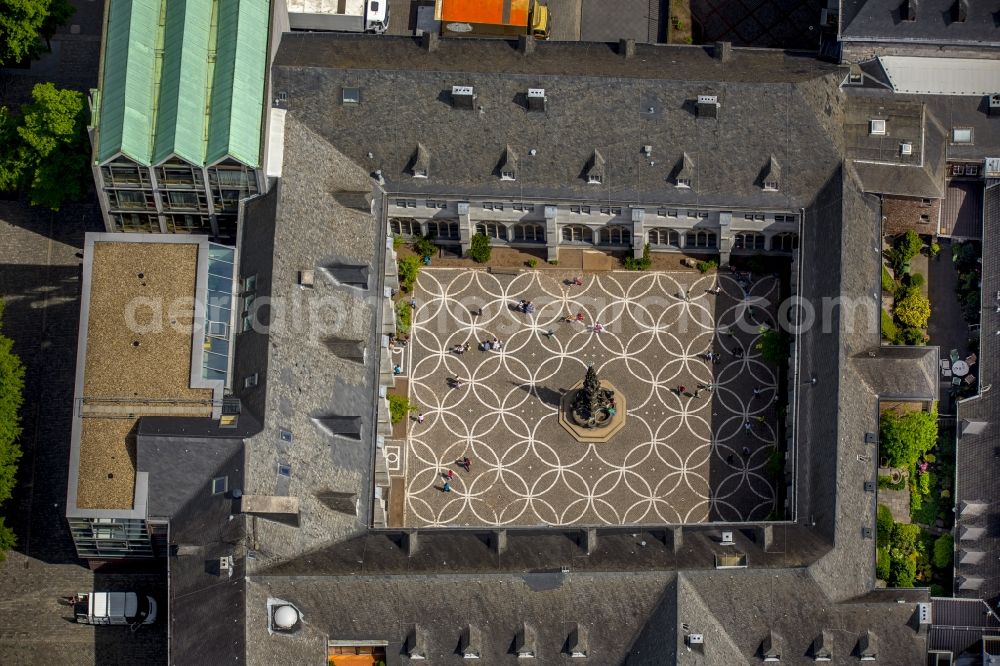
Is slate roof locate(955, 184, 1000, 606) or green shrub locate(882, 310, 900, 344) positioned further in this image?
green shrub locate(882, 310, 900, 344)

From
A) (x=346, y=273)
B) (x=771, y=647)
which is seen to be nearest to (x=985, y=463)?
(x=771, y=647)

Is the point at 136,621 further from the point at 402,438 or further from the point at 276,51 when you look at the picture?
the point at 276,51

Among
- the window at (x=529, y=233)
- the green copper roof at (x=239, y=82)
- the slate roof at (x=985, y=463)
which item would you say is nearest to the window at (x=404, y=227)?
the window at (x=529, y=233)

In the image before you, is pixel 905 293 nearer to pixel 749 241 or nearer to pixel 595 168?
pixel 749 241

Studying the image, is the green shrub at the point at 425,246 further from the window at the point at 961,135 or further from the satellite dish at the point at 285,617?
the window at the point at 961,135

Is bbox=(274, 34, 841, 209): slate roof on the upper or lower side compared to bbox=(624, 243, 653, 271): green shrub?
upper

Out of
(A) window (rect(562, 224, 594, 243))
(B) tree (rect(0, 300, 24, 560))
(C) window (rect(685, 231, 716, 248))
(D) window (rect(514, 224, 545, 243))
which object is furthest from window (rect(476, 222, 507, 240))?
(B) tree (rect(0, 300, 24, 560))

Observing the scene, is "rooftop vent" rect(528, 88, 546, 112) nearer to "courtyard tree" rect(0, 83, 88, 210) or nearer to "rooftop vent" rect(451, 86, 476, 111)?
"rooftop vent" rect(451, 86, 476, 111)

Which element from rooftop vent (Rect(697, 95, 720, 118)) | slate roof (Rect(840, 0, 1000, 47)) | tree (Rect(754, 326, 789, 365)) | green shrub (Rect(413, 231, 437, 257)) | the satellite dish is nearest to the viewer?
the satellite dish
